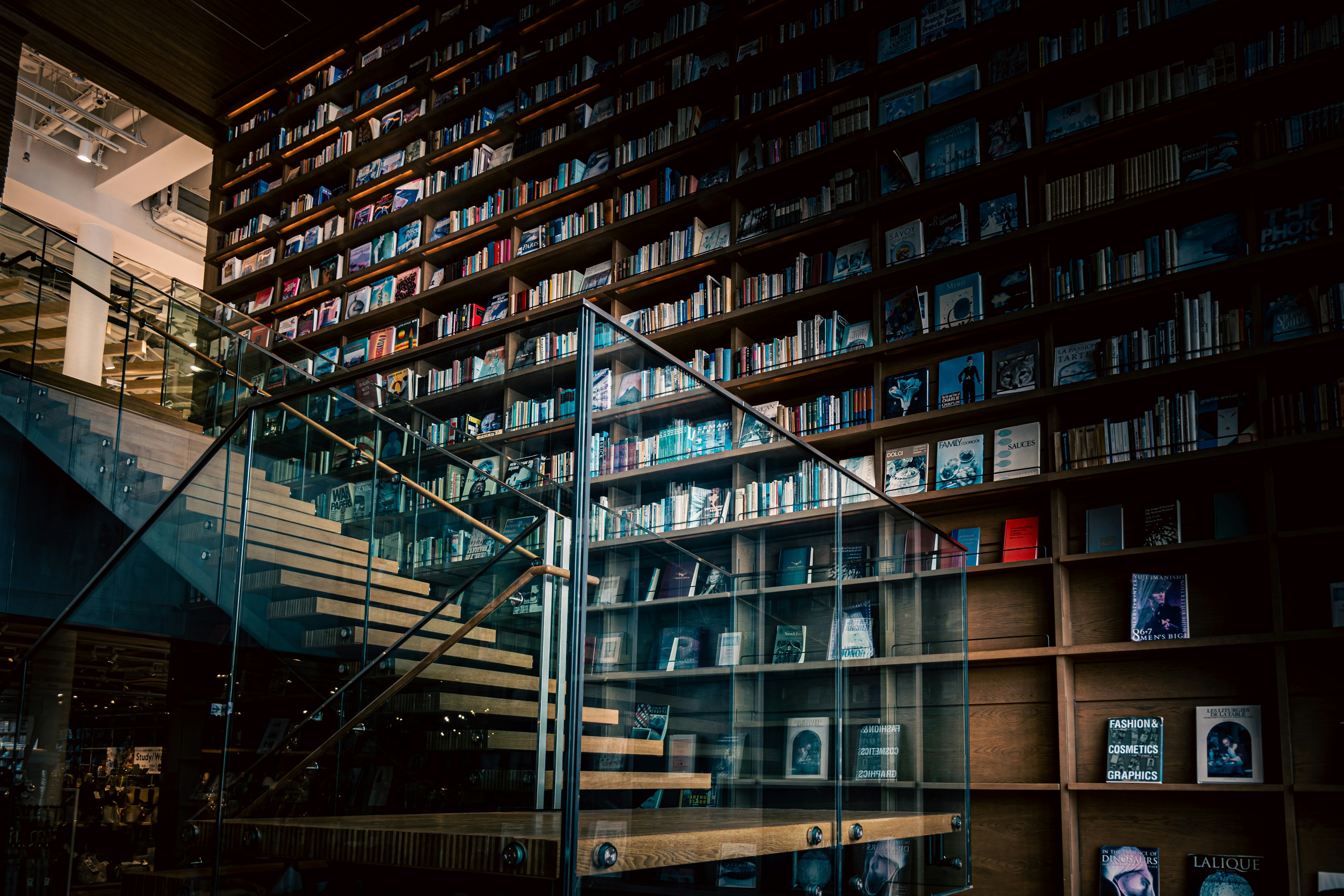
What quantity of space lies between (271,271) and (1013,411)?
5194mm

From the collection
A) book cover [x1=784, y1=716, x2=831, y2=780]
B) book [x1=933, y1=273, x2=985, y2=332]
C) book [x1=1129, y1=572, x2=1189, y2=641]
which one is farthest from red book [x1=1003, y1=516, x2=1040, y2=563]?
book cover [x1=784, y1=716, x2=831, y2=780]

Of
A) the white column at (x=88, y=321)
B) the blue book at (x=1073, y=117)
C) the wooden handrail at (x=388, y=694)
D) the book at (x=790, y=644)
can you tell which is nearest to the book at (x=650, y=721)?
the wooden handrail at (x=388, y=694)

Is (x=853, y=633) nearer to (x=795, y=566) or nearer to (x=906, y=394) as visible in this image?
(x=795, y=566)

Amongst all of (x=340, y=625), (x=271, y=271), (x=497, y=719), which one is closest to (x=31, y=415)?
(x=271, y=271)

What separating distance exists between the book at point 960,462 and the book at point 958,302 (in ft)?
1.25

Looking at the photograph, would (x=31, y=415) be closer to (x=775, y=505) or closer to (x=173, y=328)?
(x=173, y=328)

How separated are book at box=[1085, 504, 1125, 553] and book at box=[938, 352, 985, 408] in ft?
2.10

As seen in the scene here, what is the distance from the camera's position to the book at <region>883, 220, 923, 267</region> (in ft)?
14.4

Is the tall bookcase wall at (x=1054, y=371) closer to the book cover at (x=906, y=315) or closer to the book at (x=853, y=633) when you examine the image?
the book cover at (x=906, y=315)

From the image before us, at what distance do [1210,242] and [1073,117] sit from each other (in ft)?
2.54

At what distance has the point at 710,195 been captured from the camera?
4.96 m

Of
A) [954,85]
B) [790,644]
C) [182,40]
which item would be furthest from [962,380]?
[182,40]

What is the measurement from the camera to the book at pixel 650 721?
2082mm

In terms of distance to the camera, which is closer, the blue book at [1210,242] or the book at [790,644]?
the book at [790,644]
